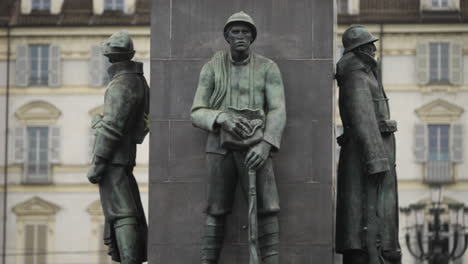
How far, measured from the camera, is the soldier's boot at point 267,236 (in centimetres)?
1936

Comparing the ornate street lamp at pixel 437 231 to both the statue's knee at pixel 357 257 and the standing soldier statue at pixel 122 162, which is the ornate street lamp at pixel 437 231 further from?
the standing soldier statue at pixel 122 162

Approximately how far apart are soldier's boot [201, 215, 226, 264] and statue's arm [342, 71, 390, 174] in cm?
188

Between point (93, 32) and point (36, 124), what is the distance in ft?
14.5

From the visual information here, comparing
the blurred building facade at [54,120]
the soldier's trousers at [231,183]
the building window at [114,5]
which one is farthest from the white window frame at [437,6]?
the soldier's trousers at [231,183]

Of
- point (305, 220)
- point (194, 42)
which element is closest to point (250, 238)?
point (305, 220)

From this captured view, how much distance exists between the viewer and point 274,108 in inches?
767

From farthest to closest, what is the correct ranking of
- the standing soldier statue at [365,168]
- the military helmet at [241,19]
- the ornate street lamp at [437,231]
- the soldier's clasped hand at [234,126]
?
the ornate street lamp at [437,231]
the standing soldier statue at [365,168]
the military helmet at [241,19]
the soldier's clasped hand at [234,126]

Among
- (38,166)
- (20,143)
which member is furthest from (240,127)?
(20,143)

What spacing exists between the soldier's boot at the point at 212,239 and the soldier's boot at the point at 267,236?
1.51 ft

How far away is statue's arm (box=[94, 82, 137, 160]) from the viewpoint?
2069cm

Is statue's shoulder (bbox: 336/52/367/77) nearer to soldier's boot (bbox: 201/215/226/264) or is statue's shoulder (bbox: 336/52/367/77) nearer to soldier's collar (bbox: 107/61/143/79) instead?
soldier's collar (bbox: 107/61/143/79)

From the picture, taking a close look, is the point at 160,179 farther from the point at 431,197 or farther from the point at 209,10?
the point at 431,197

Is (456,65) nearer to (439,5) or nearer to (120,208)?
(439,5)

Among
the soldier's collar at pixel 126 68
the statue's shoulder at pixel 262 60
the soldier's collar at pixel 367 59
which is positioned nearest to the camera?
the statue's shoulder at pixel 262 60
